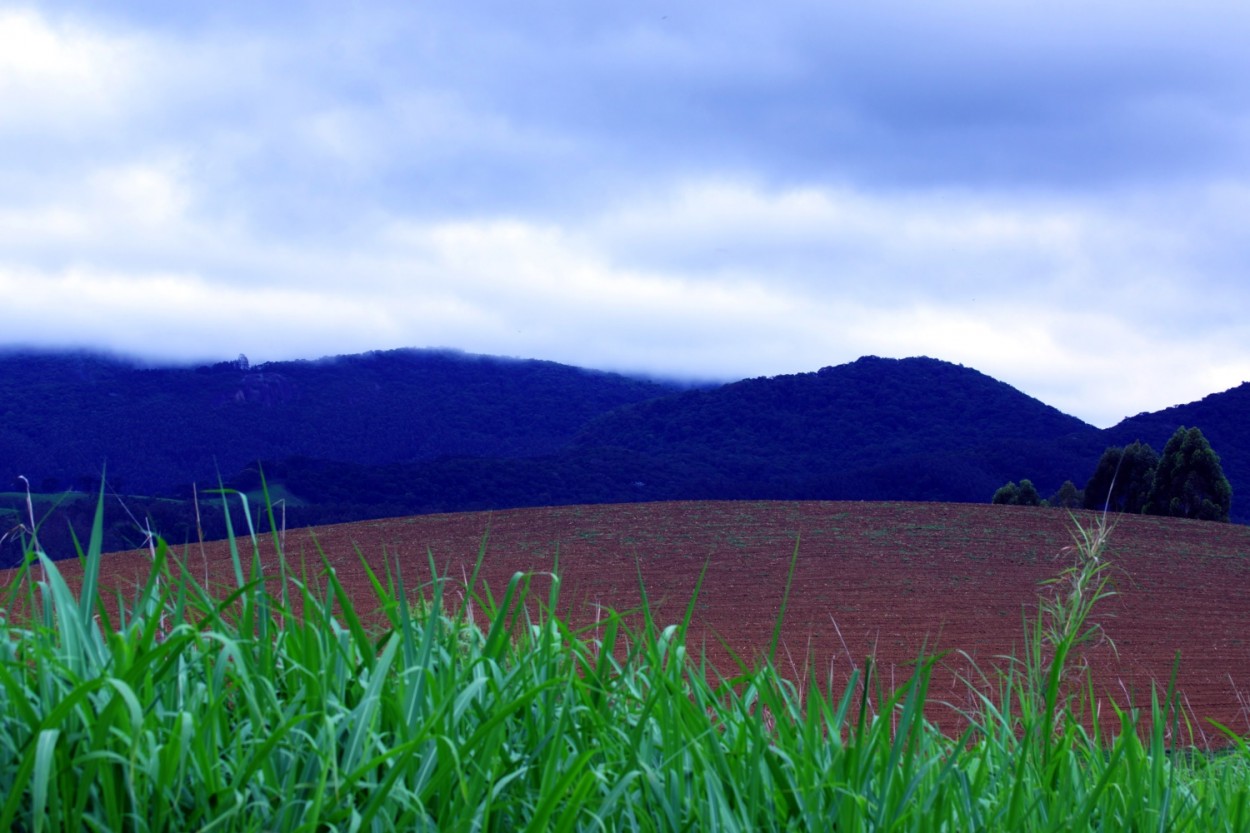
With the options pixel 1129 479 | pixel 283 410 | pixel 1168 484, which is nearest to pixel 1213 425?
pixel 1129 479

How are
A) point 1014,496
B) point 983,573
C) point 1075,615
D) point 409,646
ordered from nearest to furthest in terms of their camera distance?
1. point 409,646
2. point 1075,615
3. point 983,573
4. point 1014,496

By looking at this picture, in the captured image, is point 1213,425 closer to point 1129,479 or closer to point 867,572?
point 1129,479

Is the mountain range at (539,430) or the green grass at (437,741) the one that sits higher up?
the mountain range at (539,430)

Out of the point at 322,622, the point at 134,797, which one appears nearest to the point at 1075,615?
the point at 322,622

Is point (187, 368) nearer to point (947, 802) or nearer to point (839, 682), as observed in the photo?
point (839, 682)

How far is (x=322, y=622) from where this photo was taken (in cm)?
256

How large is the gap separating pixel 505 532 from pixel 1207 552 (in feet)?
43.5

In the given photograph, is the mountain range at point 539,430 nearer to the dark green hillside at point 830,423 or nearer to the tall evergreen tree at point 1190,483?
the dark green hillside at point 830,423

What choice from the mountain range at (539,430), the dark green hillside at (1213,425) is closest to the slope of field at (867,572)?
the mountain range at (539,430)

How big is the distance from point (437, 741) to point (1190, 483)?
1294 inches

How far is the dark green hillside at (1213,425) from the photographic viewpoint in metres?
53.7

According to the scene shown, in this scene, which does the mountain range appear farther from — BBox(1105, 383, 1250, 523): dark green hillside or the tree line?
the tree line

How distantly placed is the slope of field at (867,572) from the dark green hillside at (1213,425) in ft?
110

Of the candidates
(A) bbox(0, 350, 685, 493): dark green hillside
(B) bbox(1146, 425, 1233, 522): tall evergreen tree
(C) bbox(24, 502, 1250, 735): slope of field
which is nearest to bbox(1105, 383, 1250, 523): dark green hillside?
(B) bbox(1146, 425, 1233, 522): tall evergreen tree
